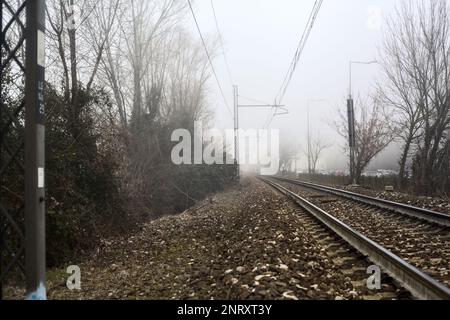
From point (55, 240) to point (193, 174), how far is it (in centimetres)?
2208

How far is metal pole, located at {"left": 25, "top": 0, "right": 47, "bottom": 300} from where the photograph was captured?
4820mm

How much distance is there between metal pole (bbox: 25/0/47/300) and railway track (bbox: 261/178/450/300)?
174 inches

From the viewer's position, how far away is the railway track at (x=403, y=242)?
521 centimetres

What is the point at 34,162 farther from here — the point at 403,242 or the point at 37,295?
the point at 403,242

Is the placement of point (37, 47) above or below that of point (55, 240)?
above

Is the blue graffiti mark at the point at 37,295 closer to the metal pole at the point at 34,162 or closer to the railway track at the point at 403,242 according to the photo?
the metal pole at the point at 34,162

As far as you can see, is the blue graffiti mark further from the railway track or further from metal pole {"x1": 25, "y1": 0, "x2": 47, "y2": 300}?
the railway track

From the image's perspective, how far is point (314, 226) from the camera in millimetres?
10758

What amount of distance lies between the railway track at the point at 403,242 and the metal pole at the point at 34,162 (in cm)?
441

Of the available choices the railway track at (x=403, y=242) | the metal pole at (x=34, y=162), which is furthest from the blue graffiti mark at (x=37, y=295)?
the railway track at (x=403, y=242)

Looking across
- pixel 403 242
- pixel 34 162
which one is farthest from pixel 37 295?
pixel 403 242
